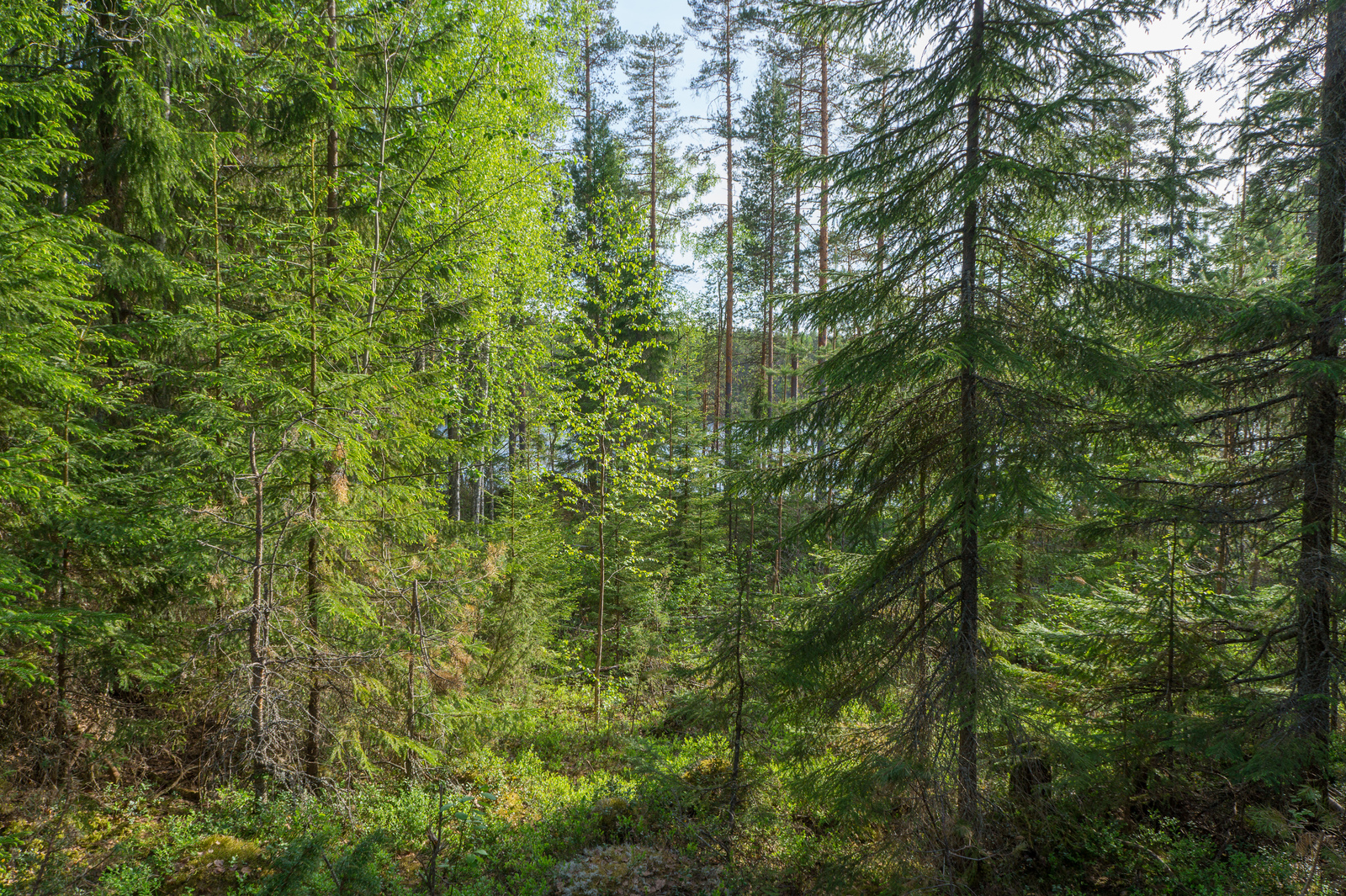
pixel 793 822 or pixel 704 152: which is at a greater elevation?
pixel 704 152

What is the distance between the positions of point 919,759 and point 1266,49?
→ 27.2 ft

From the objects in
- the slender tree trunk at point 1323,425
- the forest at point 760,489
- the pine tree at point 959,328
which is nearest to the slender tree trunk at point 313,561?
the forest at point 760,489

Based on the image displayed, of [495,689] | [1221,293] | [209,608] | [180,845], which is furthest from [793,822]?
[1221,293]

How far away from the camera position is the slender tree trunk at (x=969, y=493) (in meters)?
4.61

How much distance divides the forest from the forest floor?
0.05 m

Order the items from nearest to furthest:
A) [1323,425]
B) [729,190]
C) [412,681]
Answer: [1323,425] → [412,681] → [729,190]

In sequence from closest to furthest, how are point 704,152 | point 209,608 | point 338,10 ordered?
1. point 209,608
2. point 338,10
3. point 704,152

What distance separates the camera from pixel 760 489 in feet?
18.5

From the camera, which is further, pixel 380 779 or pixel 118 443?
pixel 380 779

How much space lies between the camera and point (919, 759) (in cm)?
478

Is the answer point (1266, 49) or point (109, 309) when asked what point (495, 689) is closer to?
point (109, 309)

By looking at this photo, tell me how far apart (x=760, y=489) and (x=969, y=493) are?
1.86m

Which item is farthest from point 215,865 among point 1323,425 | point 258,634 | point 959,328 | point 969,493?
point 1323,425

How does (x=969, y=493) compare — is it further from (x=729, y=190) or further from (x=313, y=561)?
(x=729, y=190)
